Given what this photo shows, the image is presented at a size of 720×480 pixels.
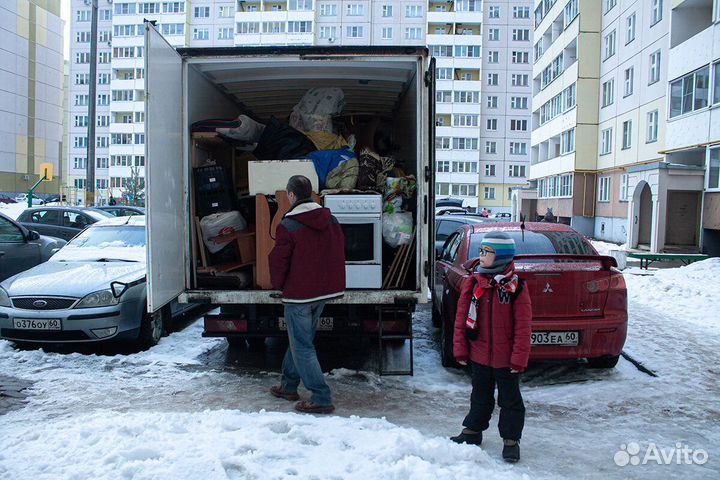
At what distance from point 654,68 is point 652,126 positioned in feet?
8.52

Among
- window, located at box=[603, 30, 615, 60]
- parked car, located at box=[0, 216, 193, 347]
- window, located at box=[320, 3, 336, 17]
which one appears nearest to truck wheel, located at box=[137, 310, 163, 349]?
parked car, located at box=[0, 216, 193, 347]

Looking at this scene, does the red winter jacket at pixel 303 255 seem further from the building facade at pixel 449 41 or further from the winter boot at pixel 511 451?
the building facade at pixel 449 41

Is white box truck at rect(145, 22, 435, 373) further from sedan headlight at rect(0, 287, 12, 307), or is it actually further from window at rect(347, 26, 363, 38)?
window at rect(347, 26, 363, 38)

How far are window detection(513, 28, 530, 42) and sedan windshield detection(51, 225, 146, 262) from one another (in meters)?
69.7

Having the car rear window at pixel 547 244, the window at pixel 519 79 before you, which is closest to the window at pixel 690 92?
the car rear window at pixel 547 244

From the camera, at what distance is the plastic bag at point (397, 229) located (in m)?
6.58

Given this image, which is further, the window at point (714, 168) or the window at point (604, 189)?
the window at point (604, 189)

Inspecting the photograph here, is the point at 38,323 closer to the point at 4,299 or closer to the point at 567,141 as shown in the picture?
the point at 4,299

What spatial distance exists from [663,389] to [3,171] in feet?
248

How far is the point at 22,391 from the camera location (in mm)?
5844

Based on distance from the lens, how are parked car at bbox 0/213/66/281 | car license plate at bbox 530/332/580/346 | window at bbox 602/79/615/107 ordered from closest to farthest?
car license plate at bbox 530/332/580/346 → parked car at bbox 0/213/66/281 → window at bbox 602/79/615/107

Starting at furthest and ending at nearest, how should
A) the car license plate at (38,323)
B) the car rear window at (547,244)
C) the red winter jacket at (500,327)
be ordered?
the car license plate at (38,323) → the car rear window at (547,244) → the red winter jacket at (500,327)

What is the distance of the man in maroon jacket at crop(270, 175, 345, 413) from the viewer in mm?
5023

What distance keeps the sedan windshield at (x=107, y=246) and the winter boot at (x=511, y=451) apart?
18.5ft
